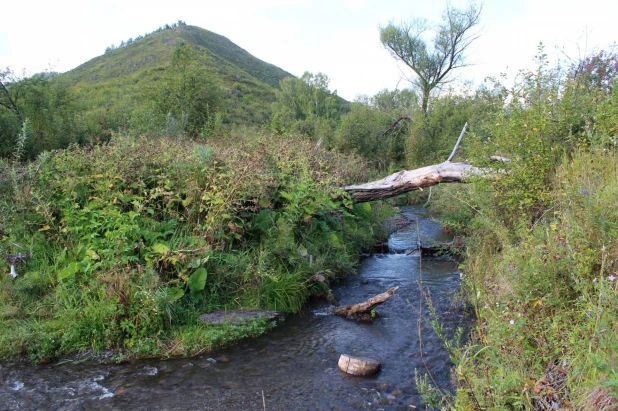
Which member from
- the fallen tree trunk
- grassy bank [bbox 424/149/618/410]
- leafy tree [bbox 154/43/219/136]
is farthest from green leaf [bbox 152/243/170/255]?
leafy tree [bbox 154/43/219/136]

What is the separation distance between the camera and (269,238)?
279 inches

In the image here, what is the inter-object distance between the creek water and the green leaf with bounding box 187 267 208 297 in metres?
0.99

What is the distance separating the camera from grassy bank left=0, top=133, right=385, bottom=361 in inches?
203

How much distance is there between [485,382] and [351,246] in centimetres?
645

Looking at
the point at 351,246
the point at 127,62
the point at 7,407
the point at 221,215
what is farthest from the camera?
the point at 127,62

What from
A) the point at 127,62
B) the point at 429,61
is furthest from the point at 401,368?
the point at 127,62

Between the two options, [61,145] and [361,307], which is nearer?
[361,307]

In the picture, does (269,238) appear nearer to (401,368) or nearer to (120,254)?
(120,254)

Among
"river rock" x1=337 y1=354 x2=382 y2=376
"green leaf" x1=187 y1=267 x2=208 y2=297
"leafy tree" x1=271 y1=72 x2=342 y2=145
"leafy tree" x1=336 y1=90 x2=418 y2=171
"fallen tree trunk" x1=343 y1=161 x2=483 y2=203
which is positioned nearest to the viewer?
"river rock" x1=337 y1=354 x2=382 y2=376

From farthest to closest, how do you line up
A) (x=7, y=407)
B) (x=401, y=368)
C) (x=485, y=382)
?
(x=401, y=368) < (x=7, y=407) < (x=485, y=382)

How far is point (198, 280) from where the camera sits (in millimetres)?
5848

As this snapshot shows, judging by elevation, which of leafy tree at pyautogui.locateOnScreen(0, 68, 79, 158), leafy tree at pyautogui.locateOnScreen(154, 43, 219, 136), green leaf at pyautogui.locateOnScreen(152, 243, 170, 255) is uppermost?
leafy tree at pyautogui.locateOnScreen(154, 43, 219, 136)

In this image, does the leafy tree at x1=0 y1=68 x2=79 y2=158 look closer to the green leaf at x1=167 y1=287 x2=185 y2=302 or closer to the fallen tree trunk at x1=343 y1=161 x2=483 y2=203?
the green leaf at x1=167 y1=287 x2=185 y2=302

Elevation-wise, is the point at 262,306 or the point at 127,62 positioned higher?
the point at 127,62
